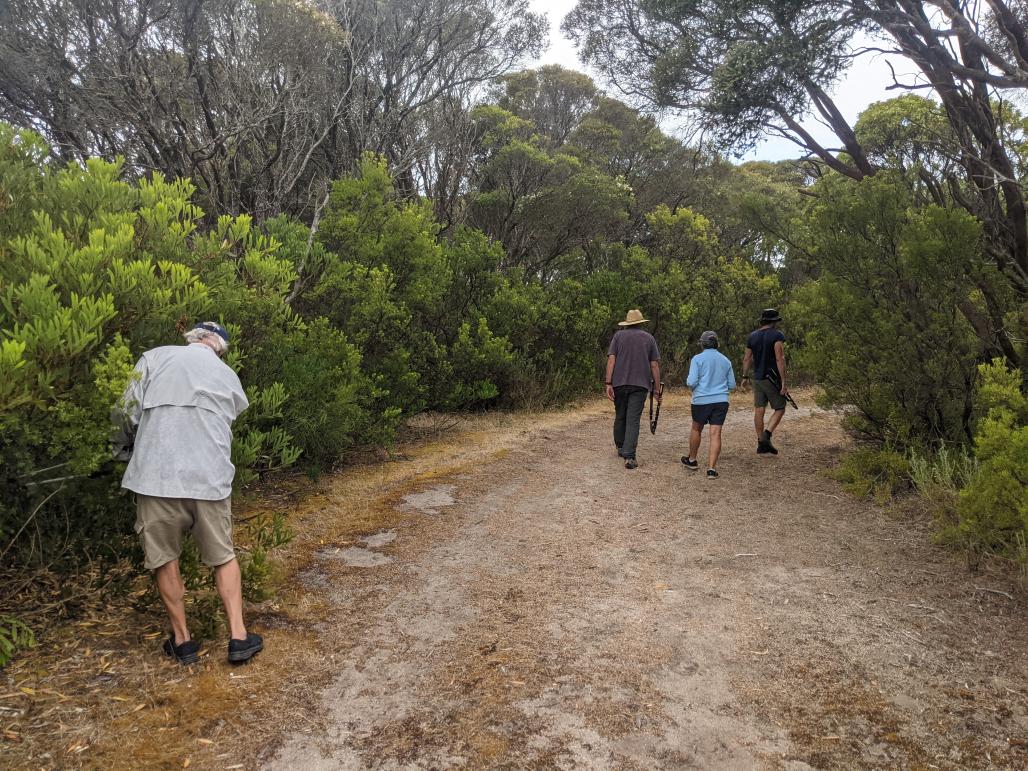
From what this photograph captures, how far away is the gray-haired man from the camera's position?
3.31 meters

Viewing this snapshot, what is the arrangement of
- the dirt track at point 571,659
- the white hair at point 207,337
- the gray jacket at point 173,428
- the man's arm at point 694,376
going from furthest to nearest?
the man's arm at point 694,376
the white hair at point 207,337
the gray jacket at point 173,428
the dirt track at point 571,659

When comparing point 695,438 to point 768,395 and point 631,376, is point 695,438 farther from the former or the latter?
point 768,395

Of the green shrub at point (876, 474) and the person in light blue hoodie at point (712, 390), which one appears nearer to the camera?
the green shrub at point (876, 474)

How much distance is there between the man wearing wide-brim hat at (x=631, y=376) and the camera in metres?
8.33

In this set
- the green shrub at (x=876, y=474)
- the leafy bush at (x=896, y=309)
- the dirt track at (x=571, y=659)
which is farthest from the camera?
the green shrub at (x=876, y=474)

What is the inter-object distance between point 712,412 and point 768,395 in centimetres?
152

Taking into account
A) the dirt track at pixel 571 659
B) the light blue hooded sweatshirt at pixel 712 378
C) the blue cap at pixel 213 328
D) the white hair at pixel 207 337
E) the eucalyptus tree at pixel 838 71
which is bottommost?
the dirt track at pixel 571 659

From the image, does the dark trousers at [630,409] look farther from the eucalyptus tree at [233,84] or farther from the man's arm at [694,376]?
the eucalyptus tree at [233,84]

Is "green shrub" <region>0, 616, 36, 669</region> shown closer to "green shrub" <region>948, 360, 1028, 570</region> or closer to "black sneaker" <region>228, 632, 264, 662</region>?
"black sneaker" <region>228, 632, 264, 662</region>

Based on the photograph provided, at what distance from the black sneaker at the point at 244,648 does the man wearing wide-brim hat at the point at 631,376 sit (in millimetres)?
5412

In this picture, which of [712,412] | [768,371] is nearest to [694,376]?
Answer: [712,412]

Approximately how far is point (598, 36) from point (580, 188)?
4.32 meters

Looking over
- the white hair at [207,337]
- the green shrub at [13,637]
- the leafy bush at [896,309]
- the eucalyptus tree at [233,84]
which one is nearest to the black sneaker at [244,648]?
the green shrub at [13,637]

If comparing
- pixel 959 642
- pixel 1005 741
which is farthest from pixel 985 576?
pixel 1005 741
